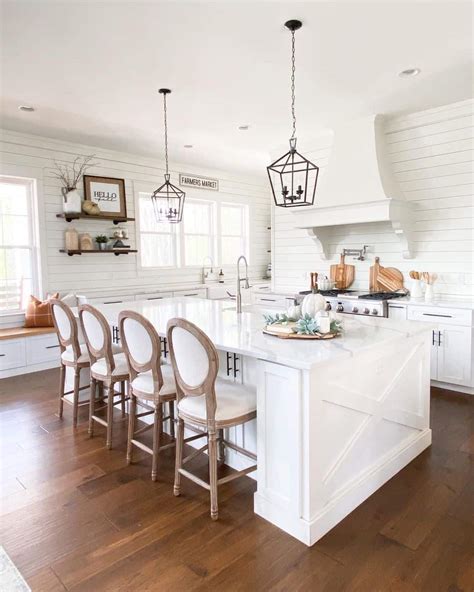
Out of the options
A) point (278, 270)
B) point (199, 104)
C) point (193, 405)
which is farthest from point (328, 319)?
point (278, 270)

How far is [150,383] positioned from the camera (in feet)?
8.79

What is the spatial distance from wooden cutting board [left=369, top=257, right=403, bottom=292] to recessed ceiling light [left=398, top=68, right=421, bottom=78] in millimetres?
2086

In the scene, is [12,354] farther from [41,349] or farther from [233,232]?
[233,232]

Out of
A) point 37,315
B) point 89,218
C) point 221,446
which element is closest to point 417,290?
point 221,446

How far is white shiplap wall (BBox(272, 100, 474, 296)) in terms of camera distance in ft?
14.3

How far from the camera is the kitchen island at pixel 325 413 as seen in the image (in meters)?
2.00

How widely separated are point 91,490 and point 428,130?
4659 mm

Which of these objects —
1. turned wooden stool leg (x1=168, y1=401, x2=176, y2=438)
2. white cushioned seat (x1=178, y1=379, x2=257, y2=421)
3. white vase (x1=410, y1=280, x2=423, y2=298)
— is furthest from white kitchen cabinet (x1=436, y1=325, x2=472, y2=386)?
turned wooden stool leg (x1=168, y1=401, x2=176, y2=438)

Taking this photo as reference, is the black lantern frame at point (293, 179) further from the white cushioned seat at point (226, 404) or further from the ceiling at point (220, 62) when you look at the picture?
the white cushioned seat at point (226, 404)

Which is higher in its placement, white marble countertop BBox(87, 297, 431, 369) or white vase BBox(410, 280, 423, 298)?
white vase BBox(410, 280, 423, 298)

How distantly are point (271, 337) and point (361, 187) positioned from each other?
293 cm

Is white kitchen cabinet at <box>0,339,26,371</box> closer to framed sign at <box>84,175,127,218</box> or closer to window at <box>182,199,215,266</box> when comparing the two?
framed sign at <box>84,175,127,218</box>

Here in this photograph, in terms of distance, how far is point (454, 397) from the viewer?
3982mm

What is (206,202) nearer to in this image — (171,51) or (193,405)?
(171,51)
